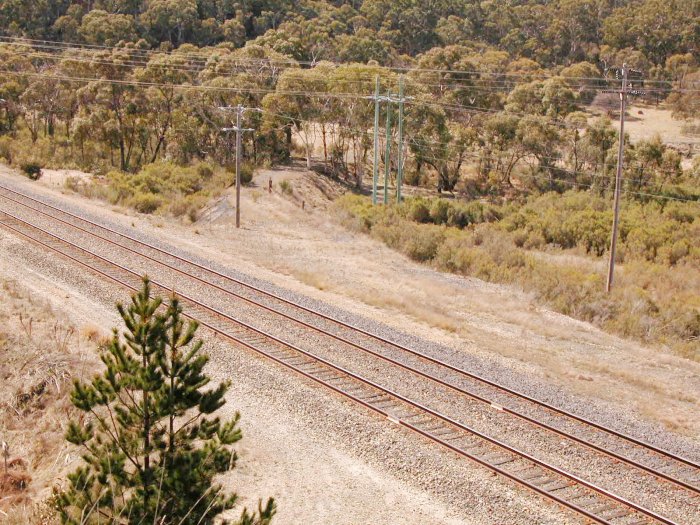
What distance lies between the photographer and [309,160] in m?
51.3

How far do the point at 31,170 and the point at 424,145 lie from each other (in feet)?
79.2

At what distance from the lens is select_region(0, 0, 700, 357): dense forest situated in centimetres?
3056

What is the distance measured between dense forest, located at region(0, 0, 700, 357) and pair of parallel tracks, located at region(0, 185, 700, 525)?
7914 mm

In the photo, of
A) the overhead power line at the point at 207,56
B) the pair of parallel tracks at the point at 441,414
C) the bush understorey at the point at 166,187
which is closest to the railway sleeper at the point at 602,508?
the pair of parallel tracks at the point at 441,414

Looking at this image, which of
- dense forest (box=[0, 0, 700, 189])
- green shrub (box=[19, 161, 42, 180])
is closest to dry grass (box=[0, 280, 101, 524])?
green shrub (box=[19, 161, 42, 180])

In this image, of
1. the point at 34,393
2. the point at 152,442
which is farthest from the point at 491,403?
the point at 34,393

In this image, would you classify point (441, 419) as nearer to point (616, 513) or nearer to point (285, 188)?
point (616, 513)

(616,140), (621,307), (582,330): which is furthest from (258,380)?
(616,140)

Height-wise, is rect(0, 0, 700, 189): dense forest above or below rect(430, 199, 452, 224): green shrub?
above

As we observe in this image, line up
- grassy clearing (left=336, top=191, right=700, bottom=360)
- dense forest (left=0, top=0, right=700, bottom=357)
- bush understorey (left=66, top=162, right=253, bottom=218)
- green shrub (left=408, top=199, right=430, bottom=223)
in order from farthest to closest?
green shrub (left=408, top=199, right=430, bottom=223) < bush understorey (left=66, top=162, right=253, bottom=218) < dense forest (left=0, top=0, right=700, bottom=357) < grassy clearing (left=336, top=191, right=700, bottom=360)

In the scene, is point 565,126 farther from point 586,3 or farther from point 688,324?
point 586,3

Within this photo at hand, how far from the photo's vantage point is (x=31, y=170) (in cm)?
4381

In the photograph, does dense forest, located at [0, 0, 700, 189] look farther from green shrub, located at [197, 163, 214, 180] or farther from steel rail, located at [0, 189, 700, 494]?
steel rail, located at [0, 189, 700, 494]

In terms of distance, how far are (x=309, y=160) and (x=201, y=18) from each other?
5711cm
